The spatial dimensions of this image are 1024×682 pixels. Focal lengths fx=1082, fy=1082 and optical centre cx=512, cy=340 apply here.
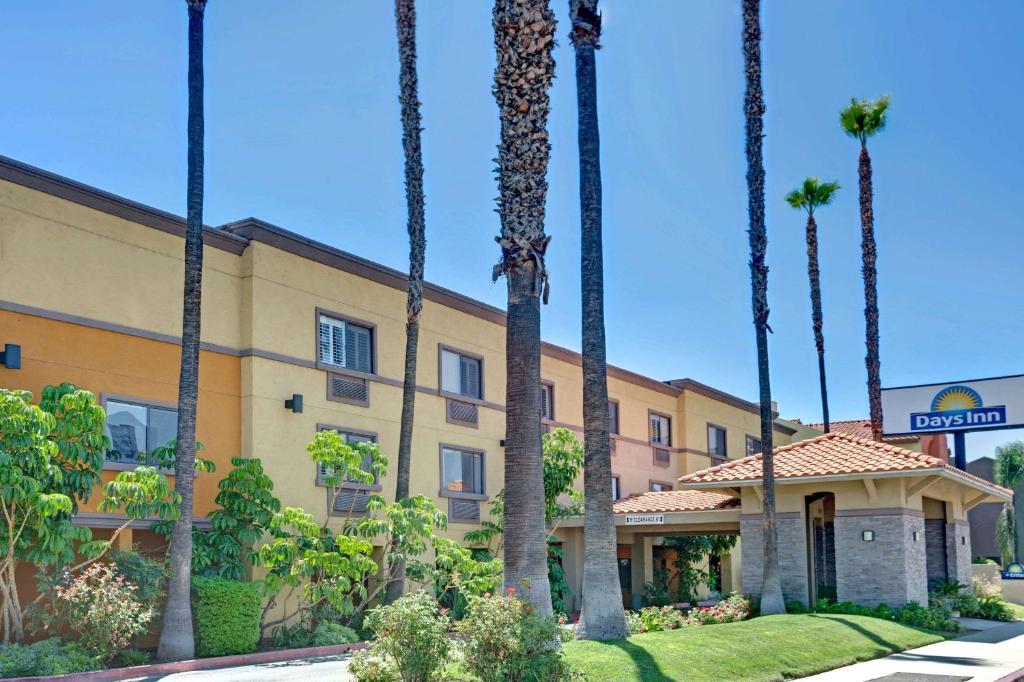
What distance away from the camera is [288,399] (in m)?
25.2

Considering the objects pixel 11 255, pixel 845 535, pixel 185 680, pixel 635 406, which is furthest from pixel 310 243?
pixel 635 406

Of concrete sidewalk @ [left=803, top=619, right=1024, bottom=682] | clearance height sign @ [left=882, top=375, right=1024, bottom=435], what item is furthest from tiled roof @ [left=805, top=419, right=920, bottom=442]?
concrete sidewalk @ [left=803, top=619, right=1024, bottom=682]

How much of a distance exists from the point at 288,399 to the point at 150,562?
20.4 feet

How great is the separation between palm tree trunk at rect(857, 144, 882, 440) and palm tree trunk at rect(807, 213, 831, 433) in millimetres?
4446

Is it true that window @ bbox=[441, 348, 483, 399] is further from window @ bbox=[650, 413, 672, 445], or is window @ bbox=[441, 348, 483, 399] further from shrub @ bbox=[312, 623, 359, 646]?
window @ bbox=[650, 413, 672, 445]

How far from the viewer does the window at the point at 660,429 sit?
42866 millimetres

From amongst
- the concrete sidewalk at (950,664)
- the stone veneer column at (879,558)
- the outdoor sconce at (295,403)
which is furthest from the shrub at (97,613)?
the stone veneer column at (879,558)

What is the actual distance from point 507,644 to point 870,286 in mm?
29954

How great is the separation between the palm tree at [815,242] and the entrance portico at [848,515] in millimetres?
12681

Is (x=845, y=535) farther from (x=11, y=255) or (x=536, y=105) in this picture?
(x=11, y=255)

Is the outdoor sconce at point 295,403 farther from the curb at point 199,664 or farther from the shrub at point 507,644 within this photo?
the shrub at point 507,644

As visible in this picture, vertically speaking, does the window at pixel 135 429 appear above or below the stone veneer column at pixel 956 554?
above

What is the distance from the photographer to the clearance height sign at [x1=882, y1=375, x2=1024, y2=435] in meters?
38.4

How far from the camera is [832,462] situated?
90.0 feet
